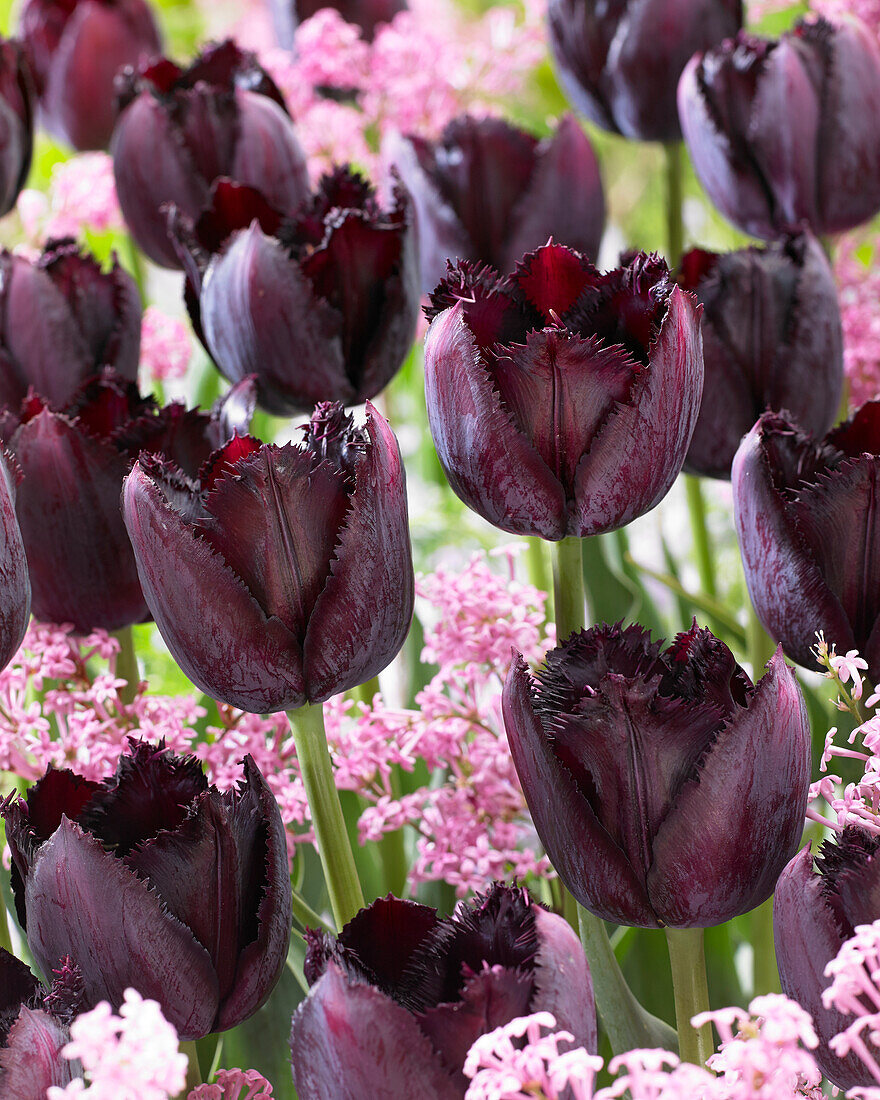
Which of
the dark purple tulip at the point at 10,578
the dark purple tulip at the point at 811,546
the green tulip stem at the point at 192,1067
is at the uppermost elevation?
the dark purple tulip at the point at 10,578

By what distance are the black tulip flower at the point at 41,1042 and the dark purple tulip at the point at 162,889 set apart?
0.02 metres

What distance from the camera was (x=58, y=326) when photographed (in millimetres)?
519

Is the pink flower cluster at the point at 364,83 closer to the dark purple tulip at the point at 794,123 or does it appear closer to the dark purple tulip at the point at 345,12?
the dark purple tulip at the point at 345,12

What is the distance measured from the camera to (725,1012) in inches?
8.7

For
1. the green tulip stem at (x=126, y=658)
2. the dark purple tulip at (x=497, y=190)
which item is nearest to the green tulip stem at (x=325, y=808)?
the green tulip stem at (x=126, y=658)

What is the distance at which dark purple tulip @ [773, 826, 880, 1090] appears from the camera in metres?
0.27

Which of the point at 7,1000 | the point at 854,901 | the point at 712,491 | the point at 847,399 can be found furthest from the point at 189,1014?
the point at 712,491

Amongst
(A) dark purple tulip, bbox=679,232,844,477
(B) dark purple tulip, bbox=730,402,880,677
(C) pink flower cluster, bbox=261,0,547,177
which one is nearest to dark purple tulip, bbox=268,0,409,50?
(C) pink flower cluster, bbox=261,0,547,177

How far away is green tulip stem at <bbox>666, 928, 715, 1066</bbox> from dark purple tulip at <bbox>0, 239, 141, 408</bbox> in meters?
0.30

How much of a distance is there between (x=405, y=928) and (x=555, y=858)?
40 mm

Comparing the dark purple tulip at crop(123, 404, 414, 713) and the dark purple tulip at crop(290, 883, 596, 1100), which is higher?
the dark purple tulip at crop(123, 404, 414, 713)

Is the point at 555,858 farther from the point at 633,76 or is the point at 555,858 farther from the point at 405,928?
the point at 633,76

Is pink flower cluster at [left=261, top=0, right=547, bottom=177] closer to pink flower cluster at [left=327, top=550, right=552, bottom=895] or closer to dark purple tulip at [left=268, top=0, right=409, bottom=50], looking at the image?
dark purple tulip at [left=268, top=0, right=409, bottom=50]

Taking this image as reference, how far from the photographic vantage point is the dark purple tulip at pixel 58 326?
51cm
